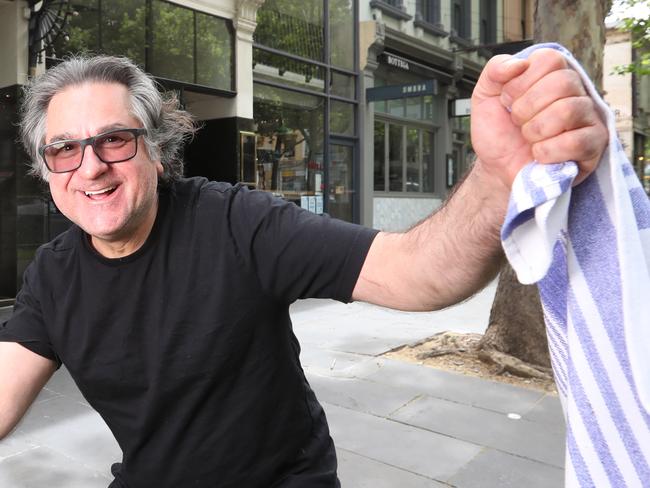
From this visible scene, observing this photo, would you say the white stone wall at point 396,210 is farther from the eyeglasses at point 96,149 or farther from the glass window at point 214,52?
the eyeglasses at point 96,149

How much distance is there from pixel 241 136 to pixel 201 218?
8764 millimetres

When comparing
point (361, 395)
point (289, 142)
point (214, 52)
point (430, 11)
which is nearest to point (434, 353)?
point (361, 395)

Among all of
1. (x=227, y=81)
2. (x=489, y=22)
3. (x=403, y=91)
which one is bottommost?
(x=227, y=81)

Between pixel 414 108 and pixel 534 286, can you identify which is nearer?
pixel 534 286

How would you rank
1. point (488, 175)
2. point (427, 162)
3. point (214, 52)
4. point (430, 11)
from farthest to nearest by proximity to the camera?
point (427, 162) < point (430, 11) < point (214, 52) < point (488, 175)

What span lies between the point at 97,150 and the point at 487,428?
3475 mm

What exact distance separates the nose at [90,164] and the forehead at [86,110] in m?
0.05

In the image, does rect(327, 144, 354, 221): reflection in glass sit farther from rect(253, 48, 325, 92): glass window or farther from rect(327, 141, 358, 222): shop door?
rect(253, 48, 325, 92): glass window

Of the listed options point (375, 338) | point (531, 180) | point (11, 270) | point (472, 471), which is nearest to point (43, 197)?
point (11, 270)

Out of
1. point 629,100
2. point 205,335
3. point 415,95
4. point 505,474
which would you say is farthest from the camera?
point 629,100

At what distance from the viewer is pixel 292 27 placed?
11953mm

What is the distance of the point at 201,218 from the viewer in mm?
1838

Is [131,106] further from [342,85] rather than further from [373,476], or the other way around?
[342,85]

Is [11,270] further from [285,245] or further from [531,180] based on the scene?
[531,180]
